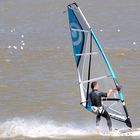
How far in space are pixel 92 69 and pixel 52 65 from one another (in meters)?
5.98

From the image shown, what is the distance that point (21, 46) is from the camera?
73.6ft

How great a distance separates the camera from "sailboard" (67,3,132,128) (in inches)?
532

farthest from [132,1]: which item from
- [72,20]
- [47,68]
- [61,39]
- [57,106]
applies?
[72,20]

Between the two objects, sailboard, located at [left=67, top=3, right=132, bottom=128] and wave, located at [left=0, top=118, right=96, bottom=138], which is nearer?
sailboard, located at [left=67, top=3, right=132, bottom=128]

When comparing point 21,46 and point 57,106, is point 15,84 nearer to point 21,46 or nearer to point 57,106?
point 57,106

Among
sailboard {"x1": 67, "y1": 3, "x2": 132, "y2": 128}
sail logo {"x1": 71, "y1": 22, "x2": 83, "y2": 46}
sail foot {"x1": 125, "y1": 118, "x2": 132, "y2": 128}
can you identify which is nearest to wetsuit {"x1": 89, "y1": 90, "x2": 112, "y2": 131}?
sailboard {"x1": 67, "y1": 3, "x2": 132, "y2": 128}

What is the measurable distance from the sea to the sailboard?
2.03 feet

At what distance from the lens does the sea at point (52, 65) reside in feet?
48.3

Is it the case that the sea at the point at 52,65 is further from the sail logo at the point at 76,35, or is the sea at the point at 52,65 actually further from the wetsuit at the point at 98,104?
the sail logo at the point at 76,35

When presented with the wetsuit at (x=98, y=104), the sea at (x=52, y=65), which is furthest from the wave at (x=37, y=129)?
the wetsuit at (x=98, y=104)

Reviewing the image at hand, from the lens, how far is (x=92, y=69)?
45.6ft

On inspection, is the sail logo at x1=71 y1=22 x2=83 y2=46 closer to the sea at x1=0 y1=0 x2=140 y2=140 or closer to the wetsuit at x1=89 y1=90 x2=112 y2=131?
the wetsuit at x1=89 y1=90 x2=112 y2=131

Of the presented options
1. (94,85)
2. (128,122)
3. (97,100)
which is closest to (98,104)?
(97,100)

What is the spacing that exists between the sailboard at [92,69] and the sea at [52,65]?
62 centimetres
